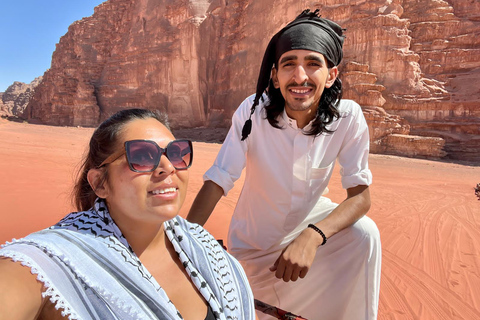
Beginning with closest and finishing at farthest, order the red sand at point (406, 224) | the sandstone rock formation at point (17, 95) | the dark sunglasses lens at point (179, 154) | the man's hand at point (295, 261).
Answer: the dark sunglasses lens at point (179, 154) → the man's hand at point (295, 261) → the red sand at point (406, 224) → the sandstone rock formation at point (17, 95)

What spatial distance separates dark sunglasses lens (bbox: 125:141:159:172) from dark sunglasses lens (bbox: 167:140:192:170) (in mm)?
74

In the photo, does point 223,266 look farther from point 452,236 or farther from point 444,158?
point 444,158

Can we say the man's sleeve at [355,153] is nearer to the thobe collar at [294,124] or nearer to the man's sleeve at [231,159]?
the thobe collar at [294,124]

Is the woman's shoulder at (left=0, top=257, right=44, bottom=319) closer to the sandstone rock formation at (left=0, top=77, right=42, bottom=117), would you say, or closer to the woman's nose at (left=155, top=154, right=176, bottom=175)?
the woman's nose at (left=155, top=154, right=176, bottom=175)

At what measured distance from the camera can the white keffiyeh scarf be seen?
0.90 metres

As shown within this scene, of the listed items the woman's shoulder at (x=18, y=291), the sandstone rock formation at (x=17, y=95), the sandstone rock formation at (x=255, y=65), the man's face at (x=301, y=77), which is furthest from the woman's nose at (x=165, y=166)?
the sandstone rock formation at (x=17, y=95)

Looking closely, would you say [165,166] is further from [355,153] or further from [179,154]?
[355,153]

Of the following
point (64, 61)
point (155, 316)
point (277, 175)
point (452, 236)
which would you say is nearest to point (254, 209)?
point (277, 175)

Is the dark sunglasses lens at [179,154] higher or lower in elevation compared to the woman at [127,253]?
higher

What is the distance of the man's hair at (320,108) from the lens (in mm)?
2189

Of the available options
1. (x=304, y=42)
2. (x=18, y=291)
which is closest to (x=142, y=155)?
(x=18, y=291)

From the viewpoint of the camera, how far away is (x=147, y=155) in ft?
4.04

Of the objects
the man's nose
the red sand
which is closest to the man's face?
the man's nose

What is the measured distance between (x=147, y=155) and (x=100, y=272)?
0.46 m
